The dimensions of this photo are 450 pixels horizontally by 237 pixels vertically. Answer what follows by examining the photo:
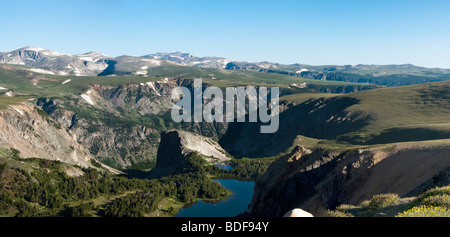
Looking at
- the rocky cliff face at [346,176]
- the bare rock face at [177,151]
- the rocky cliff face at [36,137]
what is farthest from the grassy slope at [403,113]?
the rocky cliff face at [36,137]

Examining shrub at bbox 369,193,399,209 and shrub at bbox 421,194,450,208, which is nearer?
shrub at bbox 421,194,450,208

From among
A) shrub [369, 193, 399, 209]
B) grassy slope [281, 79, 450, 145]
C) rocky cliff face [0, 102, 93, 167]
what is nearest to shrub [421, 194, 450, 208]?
shrub [369, 193, 399, 209]

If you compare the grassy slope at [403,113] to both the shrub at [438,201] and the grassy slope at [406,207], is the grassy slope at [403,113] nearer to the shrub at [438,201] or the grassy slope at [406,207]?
the grassy slope at [406,207]

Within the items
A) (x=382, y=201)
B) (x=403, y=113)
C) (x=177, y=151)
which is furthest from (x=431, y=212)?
(x=177, y=151)

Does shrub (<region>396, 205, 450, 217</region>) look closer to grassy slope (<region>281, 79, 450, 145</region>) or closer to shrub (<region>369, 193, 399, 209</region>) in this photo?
shrub (<region>369, 193, 399, 209</region>)

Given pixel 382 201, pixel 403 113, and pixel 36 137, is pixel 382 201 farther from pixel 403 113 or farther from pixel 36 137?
pixel 36 137
